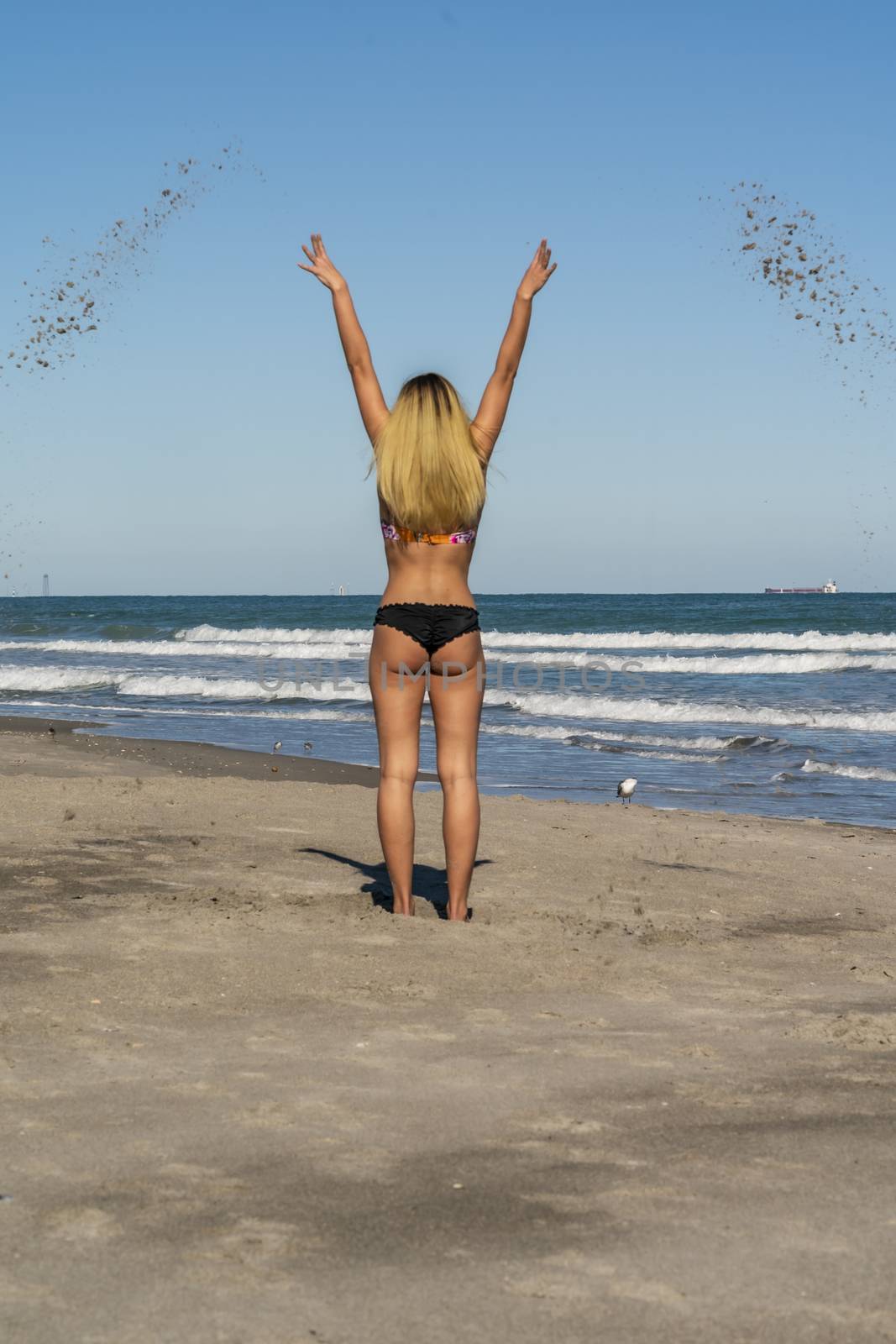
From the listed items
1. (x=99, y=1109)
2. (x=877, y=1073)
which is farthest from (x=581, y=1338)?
(x=877, y=1073)

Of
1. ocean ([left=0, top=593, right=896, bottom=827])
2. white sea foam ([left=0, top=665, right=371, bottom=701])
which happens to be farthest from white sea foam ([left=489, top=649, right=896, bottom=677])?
white sea foam ([left=0, top=665, right=371, bottom=701])

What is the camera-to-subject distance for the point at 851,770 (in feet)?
44.3

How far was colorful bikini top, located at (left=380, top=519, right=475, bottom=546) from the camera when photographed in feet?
16.2

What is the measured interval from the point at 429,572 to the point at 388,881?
175 centimetres

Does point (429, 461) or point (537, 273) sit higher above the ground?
point (537, 273)

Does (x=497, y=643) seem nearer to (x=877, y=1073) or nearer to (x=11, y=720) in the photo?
(x=11, y=720)

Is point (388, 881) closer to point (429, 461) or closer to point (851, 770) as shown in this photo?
point (429, 461)

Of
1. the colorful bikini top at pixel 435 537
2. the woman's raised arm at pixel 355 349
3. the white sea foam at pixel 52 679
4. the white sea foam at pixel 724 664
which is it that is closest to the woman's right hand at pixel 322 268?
the woman's raised arm at pixel 355 349

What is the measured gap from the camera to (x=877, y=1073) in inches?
134

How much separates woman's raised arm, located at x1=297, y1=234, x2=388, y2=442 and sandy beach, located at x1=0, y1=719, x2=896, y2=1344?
1917mm

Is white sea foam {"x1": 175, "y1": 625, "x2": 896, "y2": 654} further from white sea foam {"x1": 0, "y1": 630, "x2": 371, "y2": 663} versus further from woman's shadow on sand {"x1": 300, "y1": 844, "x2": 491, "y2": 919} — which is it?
woman's shadow on sand {"x1": 300, "y1": 844, "x2": 491, "y2": 919}

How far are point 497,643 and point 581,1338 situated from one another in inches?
1743

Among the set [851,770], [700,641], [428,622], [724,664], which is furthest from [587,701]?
[700,641]

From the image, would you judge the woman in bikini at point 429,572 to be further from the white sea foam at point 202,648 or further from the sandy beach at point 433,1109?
the white sea foam at point 202,648
